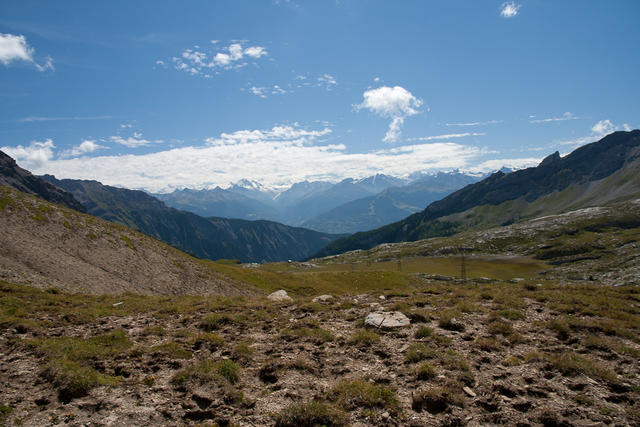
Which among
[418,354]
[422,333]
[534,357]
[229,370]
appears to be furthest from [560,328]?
[229,370]

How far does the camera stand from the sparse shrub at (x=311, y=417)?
9438 mm

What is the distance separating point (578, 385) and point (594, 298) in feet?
47.1

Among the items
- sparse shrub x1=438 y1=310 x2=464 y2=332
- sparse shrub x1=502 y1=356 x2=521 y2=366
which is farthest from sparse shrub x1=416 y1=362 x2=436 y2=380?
sparse shrub x1=438 y1=310 x2=464 y2=332

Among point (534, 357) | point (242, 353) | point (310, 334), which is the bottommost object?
point (534, 357)

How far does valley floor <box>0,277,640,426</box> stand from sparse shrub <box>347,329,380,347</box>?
0.19 ft

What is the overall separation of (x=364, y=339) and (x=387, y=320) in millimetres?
2939

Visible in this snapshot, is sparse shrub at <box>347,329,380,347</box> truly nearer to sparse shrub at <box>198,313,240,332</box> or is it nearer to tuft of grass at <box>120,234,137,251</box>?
sparse shrub at <box>198,313,240,332</box>

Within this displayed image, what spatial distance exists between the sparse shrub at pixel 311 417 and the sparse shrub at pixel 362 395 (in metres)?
0.80

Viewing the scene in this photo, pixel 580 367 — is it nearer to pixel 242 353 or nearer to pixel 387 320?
pixel 387 320

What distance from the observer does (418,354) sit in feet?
44.6

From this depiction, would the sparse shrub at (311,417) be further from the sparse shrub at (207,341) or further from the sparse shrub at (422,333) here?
the sparse shrub at (422,333)

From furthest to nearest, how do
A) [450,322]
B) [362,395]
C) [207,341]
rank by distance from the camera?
1. [450,322]
2. [207,341]
3. [362,395]

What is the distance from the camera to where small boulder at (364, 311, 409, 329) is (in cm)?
1739

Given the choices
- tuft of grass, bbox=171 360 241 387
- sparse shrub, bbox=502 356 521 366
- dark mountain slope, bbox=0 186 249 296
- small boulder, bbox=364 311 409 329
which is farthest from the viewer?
dark mountain slope, bbox=0 186 249 296
